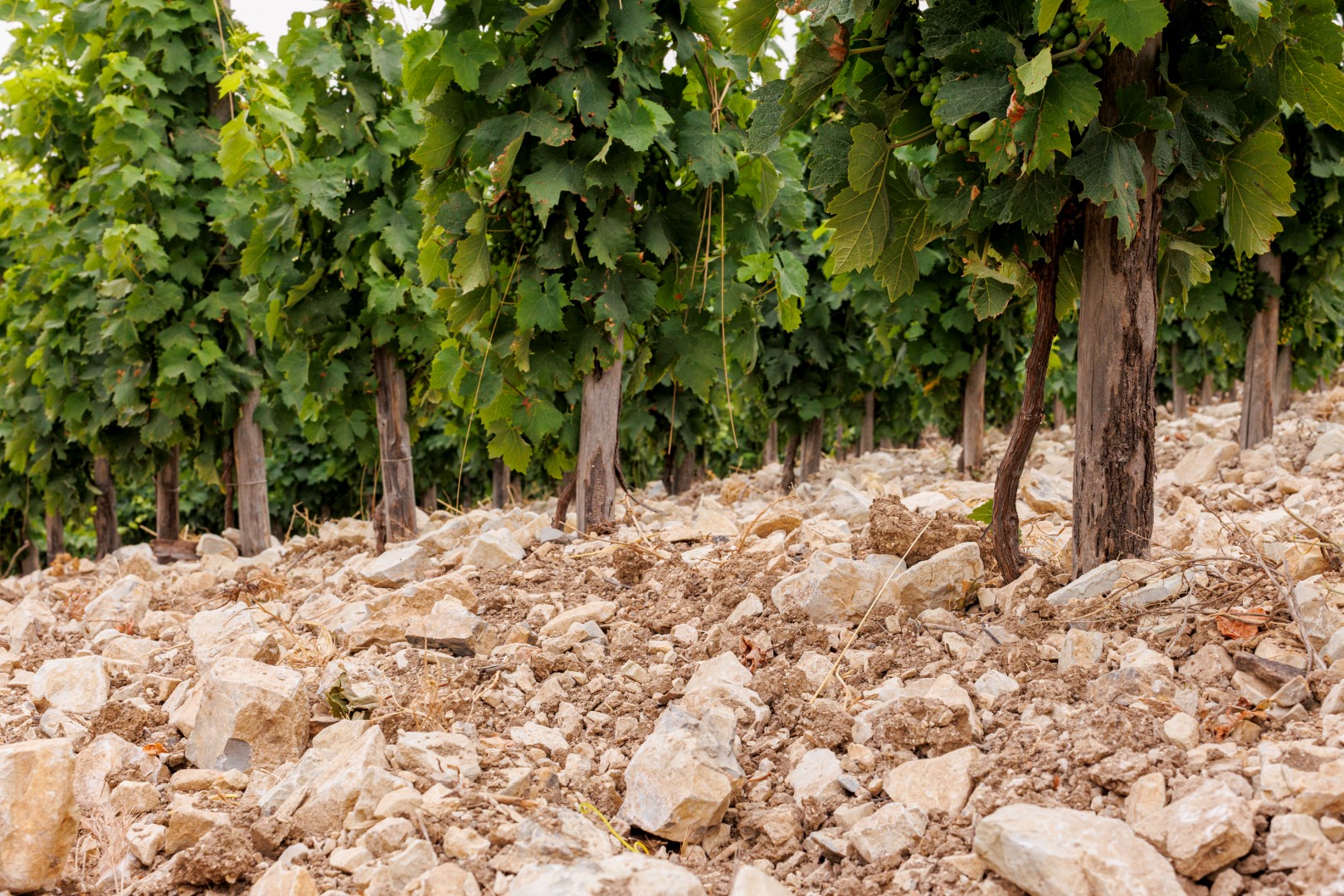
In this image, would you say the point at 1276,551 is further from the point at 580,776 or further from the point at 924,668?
the point at 580,776

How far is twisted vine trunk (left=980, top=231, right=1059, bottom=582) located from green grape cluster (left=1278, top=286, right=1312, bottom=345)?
240 inches

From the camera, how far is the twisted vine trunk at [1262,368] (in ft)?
26.4

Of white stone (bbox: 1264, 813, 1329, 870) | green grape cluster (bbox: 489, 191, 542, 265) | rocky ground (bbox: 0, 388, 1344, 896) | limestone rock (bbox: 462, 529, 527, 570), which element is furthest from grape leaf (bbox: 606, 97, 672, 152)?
white stone (bbox: 1264, 813, 1329, 870)

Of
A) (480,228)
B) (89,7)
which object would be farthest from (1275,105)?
(89,7)

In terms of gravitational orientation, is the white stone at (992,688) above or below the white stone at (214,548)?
above

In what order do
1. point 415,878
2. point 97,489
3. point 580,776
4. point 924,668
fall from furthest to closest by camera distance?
1. point 97,489
2. point 924,668
3. point 580,776
4. point 415,878

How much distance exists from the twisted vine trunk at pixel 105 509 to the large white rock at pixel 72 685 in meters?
7.81

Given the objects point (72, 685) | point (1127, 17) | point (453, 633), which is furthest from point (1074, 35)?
point (72, 685)

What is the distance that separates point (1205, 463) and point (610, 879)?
19.4 feet

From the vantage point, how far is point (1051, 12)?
2.51 meters

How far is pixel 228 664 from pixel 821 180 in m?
2.48

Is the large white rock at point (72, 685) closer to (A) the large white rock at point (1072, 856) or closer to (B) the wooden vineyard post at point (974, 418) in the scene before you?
(A) the large white rock at point (1072, 856)

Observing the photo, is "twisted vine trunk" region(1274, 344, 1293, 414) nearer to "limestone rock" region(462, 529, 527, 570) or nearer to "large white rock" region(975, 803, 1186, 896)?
"limestone rock" region(462, 529, 527, 570)

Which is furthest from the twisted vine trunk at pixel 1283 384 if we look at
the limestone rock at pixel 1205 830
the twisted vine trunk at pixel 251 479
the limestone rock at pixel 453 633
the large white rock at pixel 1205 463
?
the twisted vine trunk at pixel 251 479
